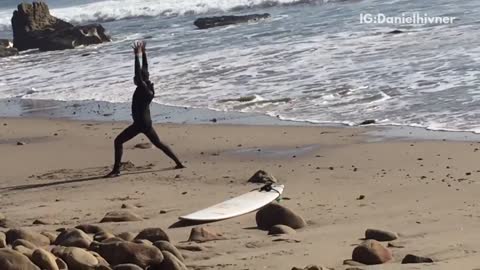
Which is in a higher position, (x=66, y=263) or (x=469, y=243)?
(x=66, y=263)

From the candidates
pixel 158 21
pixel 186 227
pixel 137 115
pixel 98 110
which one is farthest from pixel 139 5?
pixel 186 227

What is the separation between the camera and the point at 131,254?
5367mm

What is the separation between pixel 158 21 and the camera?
35625 mm

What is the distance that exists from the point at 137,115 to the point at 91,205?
205cm

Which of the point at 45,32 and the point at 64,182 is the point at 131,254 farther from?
the point at 45,32

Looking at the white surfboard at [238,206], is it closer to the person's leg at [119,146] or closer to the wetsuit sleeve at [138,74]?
the person's leg at [119,146]

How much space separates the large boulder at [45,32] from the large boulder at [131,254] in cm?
2176

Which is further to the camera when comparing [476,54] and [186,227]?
[476,54]

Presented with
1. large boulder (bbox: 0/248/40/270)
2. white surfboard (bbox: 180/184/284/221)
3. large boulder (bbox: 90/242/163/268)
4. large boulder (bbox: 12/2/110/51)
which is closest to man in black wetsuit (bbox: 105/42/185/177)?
white surfboard (bbox: 180/184/284/221)

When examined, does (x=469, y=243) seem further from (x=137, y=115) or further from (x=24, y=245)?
(x=137, y=115)

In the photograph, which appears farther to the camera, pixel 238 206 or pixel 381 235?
pixel 238 206

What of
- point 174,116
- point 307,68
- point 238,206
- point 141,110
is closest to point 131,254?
point 238,206

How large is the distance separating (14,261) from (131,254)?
693mm

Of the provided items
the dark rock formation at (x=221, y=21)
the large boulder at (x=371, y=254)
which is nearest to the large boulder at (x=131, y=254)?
the large boulder at (x=371, y=254)
